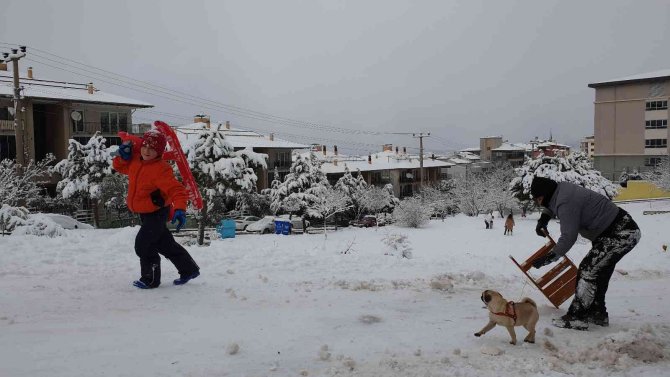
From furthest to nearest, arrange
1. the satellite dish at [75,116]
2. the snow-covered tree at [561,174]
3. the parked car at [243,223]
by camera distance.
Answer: the satellite dish at [75,116] → the parked car at [243,223] → the snow-covered tree at [561,174]

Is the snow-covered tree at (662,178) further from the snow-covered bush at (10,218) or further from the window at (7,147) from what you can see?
the window at (7,147)

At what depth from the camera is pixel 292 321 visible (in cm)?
452

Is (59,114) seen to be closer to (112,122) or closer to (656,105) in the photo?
(112,122)

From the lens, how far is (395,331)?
4293 mm

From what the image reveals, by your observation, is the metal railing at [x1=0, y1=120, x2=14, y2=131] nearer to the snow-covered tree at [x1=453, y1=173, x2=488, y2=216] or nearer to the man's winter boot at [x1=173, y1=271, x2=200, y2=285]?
the man's winter boot at [x1=173, y1=271, x2=200, y2=285]

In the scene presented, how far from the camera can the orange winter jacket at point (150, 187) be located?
550 cm

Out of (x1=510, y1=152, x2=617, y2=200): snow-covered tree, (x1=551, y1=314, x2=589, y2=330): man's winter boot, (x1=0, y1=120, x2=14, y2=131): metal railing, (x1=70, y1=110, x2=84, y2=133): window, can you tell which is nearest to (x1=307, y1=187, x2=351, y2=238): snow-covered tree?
(x1=510, y1=152, x2=617, y2=200): snow-covered tree

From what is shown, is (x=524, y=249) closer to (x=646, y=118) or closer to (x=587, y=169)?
(x=587, y=169)

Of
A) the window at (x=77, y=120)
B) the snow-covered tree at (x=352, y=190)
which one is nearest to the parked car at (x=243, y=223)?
the snow-covered tree at (x=352, y=190)

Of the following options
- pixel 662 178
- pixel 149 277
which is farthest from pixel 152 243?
pixel 662 178

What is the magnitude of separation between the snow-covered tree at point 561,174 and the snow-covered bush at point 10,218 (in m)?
29.5

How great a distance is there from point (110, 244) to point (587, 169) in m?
35.9

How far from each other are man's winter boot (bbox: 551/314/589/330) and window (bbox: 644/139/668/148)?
62251mm

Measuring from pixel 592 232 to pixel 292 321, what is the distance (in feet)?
10.1
